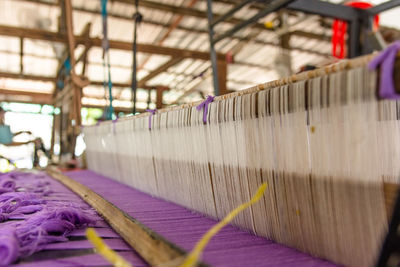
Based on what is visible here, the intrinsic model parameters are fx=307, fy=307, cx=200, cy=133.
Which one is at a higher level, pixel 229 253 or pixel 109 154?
pixel 109 154

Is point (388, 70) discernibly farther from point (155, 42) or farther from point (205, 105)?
point (155, 42)

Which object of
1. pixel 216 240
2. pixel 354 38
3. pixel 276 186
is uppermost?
pixel 354 38

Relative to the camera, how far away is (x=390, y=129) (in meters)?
0.60

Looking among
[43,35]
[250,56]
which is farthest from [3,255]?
[250,56]

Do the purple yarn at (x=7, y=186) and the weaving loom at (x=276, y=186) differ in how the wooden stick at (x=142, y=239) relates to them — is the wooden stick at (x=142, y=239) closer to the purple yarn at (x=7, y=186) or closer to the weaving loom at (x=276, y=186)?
Result: the weaving loom at (x=276, y=186)

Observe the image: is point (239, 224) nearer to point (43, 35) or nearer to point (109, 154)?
point (109, 154)

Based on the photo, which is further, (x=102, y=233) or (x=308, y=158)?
(x=102, y=233)

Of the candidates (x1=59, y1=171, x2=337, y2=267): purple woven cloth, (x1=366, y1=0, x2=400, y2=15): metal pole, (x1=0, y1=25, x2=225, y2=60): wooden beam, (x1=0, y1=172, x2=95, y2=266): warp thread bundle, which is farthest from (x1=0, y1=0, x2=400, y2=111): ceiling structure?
(x1=59, y1=171, x2=337, y2=267): purple woven cloth

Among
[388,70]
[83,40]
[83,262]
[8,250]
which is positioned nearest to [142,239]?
[83,262]

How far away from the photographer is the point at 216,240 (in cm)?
82

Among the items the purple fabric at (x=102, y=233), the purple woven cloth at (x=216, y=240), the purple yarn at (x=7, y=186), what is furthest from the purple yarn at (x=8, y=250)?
the purple yarn at (x=7, y=186)

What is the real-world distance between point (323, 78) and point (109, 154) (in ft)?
6.11

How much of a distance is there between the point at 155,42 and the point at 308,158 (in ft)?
31.5

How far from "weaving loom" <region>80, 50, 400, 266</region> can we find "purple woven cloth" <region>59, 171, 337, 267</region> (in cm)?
3
